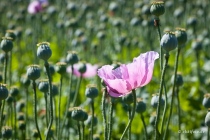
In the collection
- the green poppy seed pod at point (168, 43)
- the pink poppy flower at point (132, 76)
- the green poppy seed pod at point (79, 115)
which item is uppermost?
the green poppy seed pod at point (168, 43)

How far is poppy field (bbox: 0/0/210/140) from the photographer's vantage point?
1.73 metres

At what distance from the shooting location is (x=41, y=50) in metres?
1.88

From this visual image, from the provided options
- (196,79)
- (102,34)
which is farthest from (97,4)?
(196,79)

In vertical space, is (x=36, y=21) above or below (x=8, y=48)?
above

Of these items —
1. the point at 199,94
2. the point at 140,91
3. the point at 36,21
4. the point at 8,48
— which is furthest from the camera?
the point at 36,21

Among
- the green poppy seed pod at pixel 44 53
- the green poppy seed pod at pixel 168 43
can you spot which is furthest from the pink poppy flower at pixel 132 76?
the green poppy seed pod at pixel 44 53

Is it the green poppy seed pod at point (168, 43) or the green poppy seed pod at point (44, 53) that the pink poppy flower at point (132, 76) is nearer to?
the green poppy seed pod at point (168, 43)

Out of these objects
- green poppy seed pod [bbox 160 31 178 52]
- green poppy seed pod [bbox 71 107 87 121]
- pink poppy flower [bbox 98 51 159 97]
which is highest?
green poppy seed pod [bbox 160 31 178 52]

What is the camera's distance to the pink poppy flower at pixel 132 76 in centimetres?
155

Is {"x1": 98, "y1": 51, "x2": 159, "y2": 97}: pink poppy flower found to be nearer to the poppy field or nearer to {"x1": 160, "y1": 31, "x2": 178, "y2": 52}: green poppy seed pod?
the poppy field

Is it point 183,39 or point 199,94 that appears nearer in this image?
point 183,39

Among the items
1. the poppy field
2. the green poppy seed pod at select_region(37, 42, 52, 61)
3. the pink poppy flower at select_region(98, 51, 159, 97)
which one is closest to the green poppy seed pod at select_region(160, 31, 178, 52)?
the poppy field

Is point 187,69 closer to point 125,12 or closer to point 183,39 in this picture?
point 125,12

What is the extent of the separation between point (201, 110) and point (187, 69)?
85 centimetres
